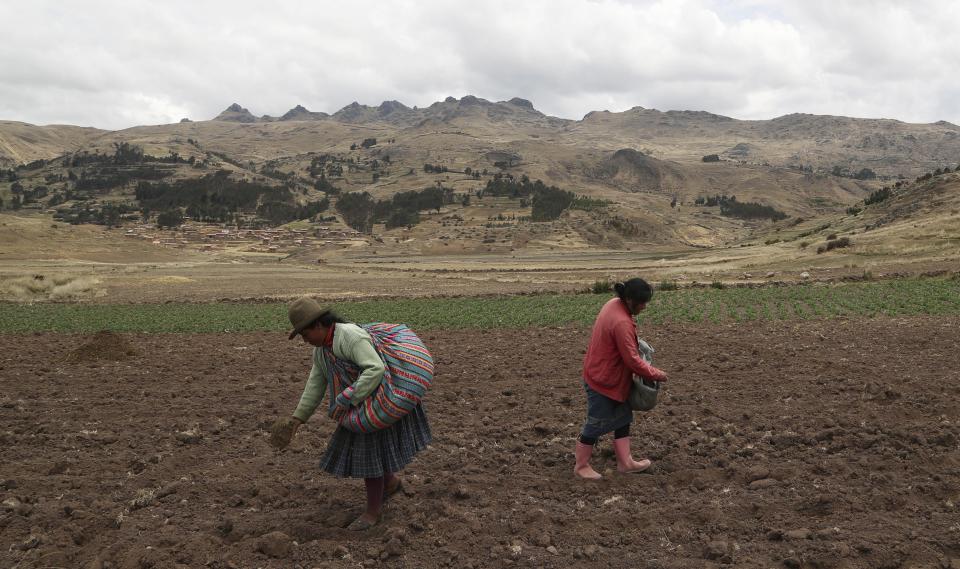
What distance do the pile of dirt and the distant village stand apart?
76.4 metres

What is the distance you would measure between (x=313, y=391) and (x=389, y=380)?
795 mm

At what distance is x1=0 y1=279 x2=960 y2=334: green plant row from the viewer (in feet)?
64.1

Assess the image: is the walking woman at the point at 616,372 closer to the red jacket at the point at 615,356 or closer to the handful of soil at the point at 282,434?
the red jacket at the point at 615,356

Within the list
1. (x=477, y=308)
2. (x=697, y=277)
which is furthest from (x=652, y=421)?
(x=697, y=277)

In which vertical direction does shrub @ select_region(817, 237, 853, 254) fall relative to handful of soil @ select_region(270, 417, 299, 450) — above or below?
above

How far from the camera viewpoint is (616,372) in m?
5.96

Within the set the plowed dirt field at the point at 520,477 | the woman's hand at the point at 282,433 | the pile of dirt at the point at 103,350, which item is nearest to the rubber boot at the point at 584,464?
the plowed dirt field at the point at 520,477

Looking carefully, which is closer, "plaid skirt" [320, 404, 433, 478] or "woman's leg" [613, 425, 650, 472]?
"plaid skirt" [320, 404, 433, 478]

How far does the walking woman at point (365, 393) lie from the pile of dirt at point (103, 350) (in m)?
10.9

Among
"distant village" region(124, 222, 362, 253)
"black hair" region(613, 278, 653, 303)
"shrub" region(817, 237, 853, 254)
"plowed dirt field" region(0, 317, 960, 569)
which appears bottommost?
"distant village" region(124, 222, 362, 253)

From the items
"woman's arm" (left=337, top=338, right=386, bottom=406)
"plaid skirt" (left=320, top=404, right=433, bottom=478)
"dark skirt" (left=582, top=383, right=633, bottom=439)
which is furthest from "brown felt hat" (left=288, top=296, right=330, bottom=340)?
"dark skirt" (left=582, top=383, right=633, bottom=439)

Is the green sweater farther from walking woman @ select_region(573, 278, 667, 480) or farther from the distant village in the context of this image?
the distant village

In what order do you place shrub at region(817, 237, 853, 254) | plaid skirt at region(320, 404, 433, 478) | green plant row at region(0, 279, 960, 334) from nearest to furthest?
plaid skirt at region(320, 404, 433, 478)
green plant row at region(0, 279, 960, 334)
shrub at region(817, 237, 853, 254)

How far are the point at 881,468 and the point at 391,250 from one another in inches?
3326
